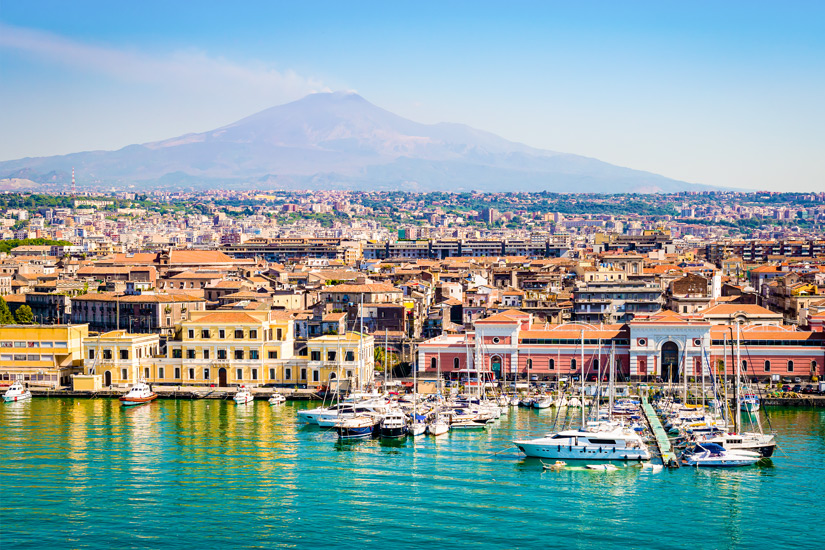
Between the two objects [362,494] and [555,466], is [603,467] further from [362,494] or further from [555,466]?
[362,494]

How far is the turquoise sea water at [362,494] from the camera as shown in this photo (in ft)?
58.8

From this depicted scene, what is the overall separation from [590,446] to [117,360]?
608 inches

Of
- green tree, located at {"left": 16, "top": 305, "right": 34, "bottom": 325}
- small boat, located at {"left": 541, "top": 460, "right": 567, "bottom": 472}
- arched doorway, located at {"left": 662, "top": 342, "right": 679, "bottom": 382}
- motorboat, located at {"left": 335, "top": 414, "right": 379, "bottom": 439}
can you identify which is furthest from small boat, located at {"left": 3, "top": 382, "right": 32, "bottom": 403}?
arched doorway, located at {"left": 662, "top": 342, "right": 679, "bottom": 382}

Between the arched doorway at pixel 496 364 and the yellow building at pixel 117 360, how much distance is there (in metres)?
9.88

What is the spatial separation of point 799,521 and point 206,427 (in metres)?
13.8

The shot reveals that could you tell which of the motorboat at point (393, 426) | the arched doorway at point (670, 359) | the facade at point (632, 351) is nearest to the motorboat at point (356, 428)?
the motorboat at point (393, 426)

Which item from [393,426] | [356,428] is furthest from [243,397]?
[393,426]

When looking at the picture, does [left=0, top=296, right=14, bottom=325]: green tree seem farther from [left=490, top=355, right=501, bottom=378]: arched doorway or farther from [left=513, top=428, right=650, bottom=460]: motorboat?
[left=513, top=428, right=650, bottom=460]: motorboat

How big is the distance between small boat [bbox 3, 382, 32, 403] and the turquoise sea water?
449 cm

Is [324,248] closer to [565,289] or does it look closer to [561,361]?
[565,289]

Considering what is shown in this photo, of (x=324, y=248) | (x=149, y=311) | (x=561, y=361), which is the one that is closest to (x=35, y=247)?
(x=324, y=248)

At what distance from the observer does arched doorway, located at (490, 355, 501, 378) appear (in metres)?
33.1

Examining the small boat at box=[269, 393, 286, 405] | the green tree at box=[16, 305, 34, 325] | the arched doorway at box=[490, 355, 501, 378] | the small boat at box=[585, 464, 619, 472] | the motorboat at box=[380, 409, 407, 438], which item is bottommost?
the small boat at box=[585, 464, 619, 472]

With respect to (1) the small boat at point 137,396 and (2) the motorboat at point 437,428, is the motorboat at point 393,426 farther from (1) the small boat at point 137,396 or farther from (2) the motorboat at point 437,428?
(1) the small boat at point 137,396
